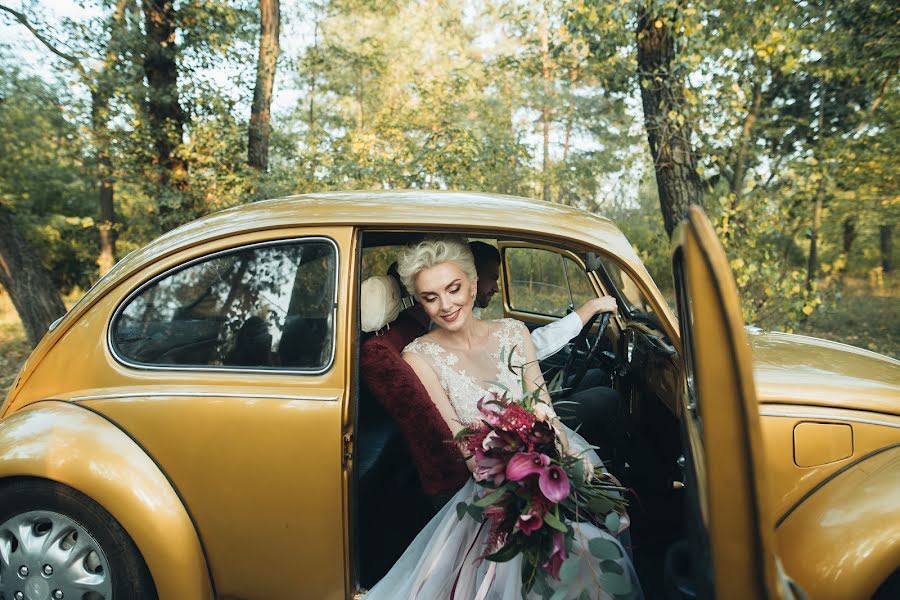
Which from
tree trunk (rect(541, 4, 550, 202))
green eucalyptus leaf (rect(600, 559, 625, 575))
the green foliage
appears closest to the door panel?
green eucalyptus leaf (rect(600, 559, 625, 575))

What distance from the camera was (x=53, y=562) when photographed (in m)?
2.25

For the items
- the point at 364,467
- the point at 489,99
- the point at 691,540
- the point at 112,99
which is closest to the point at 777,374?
the point at 691,540

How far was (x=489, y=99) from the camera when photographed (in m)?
18.9

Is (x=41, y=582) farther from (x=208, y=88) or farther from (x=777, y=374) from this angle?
(x=208, y=88)

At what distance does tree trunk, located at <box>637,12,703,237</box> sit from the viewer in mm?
5523

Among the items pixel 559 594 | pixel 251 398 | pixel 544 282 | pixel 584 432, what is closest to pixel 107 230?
pixel 544 282

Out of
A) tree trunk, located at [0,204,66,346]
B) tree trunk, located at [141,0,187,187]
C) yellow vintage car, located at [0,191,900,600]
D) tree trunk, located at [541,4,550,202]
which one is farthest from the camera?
tree trunk, located at [541,4,550,202]

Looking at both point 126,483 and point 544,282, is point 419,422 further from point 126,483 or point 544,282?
point 544,282

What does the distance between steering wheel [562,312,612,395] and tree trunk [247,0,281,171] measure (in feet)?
25.0

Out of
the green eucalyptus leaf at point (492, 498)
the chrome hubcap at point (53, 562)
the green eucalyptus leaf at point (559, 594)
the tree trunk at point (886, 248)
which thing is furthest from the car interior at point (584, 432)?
the tree trunk at point (886, 248)

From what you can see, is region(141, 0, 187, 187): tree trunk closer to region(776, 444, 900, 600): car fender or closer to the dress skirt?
the dress skirt

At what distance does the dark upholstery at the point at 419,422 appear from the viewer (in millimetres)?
2266

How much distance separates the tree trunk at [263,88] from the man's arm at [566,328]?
7806mm

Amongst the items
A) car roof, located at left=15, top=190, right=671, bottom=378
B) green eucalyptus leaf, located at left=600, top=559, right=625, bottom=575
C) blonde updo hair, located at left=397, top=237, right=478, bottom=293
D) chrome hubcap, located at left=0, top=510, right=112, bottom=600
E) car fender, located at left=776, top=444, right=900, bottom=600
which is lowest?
chrome hubcap, located at left=0, top=510, right=112, bottom=600
